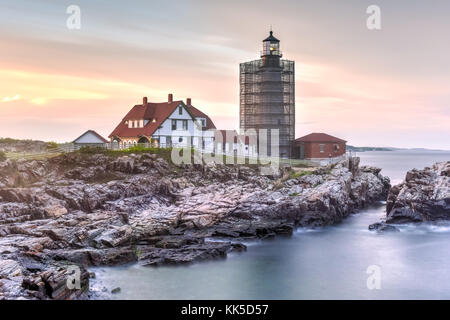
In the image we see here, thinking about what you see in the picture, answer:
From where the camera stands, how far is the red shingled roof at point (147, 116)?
162ft

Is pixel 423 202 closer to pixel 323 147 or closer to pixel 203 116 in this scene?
pixel 323 147

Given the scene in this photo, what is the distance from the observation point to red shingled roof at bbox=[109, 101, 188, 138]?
4926cm

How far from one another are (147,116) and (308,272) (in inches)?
1294

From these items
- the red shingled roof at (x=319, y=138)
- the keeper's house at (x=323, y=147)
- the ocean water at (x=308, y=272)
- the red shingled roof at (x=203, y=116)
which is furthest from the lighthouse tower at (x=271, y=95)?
the ocean water at (x=308, y=272)

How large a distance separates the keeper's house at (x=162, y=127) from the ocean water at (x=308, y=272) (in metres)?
24.2

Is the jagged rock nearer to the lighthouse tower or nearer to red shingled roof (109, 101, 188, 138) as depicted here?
the lighthouse tower

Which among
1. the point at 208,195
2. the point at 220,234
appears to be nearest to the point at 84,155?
the point at 208,195

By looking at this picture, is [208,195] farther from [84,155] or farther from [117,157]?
[84,155]

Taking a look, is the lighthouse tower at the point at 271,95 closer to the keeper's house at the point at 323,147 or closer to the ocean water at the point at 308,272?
the keeper's house at the point at 323,147
